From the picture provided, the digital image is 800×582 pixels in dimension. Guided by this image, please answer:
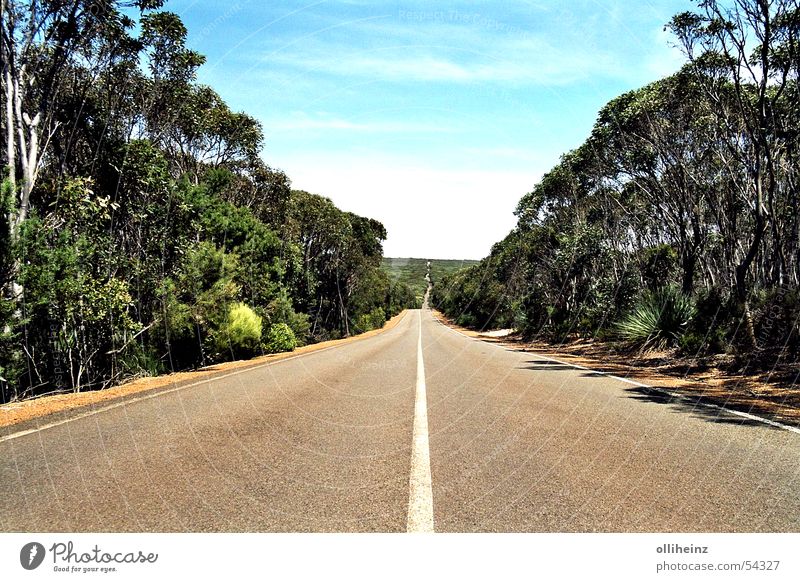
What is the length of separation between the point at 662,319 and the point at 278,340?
17.1m

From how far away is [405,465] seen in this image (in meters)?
4.42

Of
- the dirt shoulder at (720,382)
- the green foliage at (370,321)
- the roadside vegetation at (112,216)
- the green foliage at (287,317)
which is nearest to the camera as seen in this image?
the dirt shoulder at (720,382)

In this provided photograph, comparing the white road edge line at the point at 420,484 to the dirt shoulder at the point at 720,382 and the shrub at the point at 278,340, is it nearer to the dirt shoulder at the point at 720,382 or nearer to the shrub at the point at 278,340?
the dirt shoulder at the point at 720,382

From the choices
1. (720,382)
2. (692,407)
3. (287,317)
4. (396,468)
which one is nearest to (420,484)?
(396,468)

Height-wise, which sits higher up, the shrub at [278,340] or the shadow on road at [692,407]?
the shadow on road at [692,407]

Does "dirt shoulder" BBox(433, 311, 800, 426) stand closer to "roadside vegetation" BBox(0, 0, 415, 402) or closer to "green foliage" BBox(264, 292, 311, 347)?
"roadside vegetation" BBox(0, 0, 415, 402)

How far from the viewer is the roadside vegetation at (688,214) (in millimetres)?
13414

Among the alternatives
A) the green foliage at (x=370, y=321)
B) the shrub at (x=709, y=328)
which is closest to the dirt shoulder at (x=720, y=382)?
the shrub at (x=709, y=328)

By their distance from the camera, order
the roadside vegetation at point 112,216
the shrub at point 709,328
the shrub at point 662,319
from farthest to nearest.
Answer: the shrub at point 662,319, the shrub at point 709,328, the roadside vegetation at point 112,216

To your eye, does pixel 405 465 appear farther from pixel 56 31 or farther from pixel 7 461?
pixel 56 31

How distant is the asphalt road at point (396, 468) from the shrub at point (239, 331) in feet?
37.7

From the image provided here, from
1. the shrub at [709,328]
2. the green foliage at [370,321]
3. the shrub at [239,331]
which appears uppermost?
the shrub at [709,328]

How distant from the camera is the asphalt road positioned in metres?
3.18
